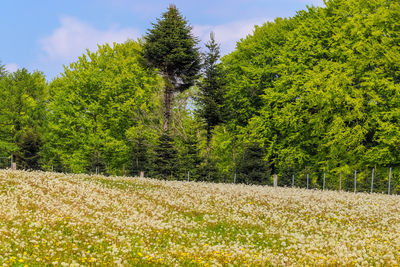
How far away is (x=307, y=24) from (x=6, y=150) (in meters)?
44.9

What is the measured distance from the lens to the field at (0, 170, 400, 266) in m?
9.77

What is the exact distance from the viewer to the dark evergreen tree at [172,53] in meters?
36.8

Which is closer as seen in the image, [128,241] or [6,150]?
[128,241]

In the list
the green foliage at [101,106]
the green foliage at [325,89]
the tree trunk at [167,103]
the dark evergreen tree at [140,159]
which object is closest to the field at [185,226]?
the green foliage at [325,89]

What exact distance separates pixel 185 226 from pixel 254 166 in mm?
23959

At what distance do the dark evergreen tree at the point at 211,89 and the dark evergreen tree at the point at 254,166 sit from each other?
451 cm

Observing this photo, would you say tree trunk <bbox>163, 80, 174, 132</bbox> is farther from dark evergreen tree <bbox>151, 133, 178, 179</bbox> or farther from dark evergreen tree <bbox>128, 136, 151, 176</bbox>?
dark evergreen tree <bbox>128, 136, 151, 176</bbox>

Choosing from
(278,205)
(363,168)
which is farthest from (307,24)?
(278,205)

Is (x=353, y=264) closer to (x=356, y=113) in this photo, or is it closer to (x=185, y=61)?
(x=356, y=113)

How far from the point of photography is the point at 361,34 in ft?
114

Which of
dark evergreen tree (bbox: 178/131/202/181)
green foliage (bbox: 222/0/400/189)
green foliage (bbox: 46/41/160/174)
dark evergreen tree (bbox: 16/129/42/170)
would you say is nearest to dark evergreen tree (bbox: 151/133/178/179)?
Answer: dark evergreen tree (bbox: 178/131/202/181)

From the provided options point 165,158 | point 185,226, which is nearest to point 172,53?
point 165,158

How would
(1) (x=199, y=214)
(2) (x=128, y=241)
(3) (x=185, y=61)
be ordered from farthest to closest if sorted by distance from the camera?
(3) (x=185, y=61) → (1) (x=199, y=214) → (2) (x=128, y=241)

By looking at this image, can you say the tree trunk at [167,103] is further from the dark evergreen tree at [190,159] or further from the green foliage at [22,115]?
the green foliage at [22,115]
